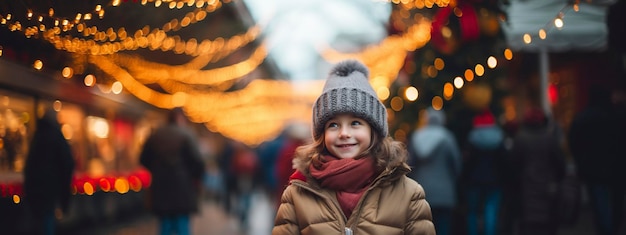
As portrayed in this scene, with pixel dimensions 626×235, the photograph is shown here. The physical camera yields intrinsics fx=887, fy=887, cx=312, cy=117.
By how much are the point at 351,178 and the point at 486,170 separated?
6696 mm

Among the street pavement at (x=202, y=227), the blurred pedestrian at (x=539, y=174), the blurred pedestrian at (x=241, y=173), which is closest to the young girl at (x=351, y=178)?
the blurred pedestrian at (x=539, y=174)

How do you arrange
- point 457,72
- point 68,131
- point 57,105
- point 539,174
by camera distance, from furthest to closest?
point 68,131
point 57,105
point 457,72
point 539,174

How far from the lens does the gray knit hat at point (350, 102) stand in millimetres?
4246

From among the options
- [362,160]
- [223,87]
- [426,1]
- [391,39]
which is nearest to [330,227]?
[362,160]

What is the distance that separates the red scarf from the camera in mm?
4078

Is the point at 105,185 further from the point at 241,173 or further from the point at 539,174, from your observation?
the point at 539,174

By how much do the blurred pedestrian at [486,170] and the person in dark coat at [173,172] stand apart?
3209 mm

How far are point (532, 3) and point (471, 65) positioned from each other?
107 centimetres

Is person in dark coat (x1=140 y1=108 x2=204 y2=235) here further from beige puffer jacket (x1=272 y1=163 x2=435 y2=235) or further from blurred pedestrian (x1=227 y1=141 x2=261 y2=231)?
blurred pedestrian (x1=227 y1=141 x2=261 y2=231)

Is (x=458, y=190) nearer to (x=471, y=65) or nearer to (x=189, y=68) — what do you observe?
(x=471, y=65)

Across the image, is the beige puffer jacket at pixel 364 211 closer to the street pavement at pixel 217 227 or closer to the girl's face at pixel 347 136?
the girl's face at pixel 347 136

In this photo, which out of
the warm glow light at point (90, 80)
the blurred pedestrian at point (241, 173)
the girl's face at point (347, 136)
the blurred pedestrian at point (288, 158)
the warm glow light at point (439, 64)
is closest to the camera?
the girl's face at point (347, 136)

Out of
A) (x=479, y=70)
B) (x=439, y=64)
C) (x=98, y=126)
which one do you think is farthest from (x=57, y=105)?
(x=479, y=70)

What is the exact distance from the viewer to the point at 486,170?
1051 cm
